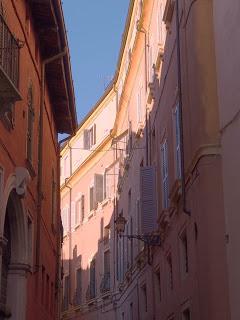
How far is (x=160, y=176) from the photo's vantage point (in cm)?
2192

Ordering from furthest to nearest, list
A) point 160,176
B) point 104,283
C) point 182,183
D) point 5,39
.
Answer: point 104,283 < point 160,176 < point 182,183 < point 5,39

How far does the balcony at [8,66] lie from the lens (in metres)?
12.3

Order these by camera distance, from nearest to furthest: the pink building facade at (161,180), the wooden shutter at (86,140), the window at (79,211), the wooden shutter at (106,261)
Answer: the pink building facade at (161,180) → the wooden shutter at (106,261) → the window at (79,211) → the wooden shutter at (86,140)

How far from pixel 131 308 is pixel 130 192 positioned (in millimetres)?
4534

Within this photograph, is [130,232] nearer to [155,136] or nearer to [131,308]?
[131,308]

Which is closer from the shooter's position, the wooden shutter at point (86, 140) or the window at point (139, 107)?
the window at point (139, 107)

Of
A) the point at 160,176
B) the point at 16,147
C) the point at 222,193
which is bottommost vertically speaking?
the point at 222,193

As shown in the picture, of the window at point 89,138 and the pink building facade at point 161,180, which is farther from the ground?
the window at point 89,138

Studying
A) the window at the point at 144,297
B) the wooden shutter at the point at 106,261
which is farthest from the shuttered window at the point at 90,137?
the window at the point at 144,297

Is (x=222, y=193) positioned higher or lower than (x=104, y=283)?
lower

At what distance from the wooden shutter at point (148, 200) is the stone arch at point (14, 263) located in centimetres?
619

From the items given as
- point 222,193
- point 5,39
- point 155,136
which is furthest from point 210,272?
point 155,136

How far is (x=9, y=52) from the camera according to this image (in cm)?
1343

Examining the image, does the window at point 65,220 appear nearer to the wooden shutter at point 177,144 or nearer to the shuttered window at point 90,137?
the shuttered window at point 90,137
